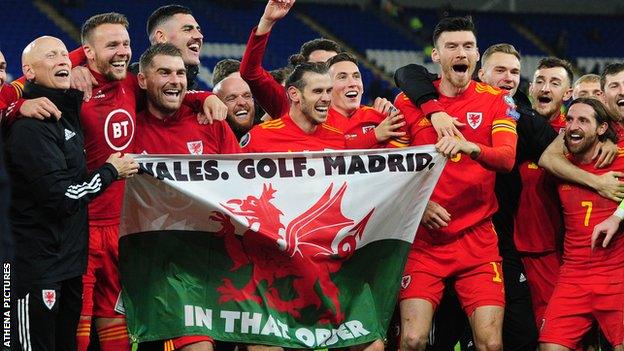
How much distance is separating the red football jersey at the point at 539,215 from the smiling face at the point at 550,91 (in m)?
0.62

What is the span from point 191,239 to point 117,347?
2.53 ft

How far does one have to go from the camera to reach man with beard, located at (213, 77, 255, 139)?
718cm

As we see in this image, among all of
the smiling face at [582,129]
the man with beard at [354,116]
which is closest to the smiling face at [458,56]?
the man with beard at [354,116]

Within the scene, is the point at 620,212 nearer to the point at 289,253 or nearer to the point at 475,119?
the point at 475,119

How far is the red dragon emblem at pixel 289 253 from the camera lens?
18.7 feet

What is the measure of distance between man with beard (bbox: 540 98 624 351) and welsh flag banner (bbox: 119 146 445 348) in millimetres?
992

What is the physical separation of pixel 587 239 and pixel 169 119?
8.81ft

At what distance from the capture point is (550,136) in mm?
6453

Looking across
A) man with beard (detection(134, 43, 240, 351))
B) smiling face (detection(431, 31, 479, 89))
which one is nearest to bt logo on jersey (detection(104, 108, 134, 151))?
man with beard (detection(134, 43, 240, 351))

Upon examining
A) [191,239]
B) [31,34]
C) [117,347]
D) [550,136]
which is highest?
[31,34]

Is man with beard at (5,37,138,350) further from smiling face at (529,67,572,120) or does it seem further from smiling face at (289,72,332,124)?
smiling face at (529,67,572,120)

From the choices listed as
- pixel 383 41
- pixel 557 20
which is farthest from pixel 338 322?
pixel 557 20

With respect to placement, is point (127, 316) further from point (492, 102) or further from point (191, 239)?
point (492, 102)

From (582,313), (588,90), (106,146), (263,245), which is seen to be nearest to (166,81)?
(106,146)
